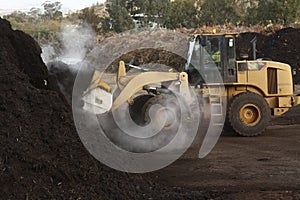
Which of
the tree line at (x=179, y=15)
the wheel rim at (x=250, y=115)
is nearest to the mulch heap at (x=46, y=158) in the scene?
the wheel rim at (x=250, y=115)

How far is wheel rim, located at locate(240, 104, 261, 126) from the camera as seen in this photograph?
37.6ft

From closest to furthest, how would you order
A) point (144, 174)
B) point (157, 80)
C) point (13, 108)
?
point (13, 108) < point (144, 174) < point (157, 80)

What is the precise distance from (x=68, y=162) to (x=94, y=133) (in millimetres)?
1735

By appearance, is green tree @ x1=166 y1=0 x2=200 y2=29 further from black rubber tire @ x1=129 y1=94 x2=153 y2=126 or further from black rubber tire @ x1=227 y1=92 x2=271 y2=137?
black rubber tire @ x1=129 y1=94 x2=153 y2=126

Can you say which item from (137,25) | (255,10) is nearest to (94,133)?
(137,25)

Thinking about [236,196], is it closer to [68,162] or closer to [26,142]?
[68,162]

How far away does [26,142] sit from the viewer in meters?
6.02

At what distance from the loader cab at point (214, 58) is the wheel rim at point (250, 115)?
72 cm

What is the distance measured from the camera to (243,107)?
11391mm

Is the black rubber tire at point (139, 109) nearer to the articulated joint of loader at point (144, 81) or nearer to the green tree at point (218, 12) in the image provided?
the articulated joint of loader at point (144, 81)

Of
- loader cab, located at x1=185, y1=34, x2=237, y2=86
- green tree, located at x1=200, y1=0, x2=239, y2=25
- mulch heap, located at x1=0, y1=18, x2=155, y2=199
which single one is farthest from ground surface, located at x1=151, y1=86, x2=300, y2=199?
green tree, located at x1=200, y1=0, x2=239, y2=25

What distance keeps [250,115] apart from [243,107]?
0.95 feet

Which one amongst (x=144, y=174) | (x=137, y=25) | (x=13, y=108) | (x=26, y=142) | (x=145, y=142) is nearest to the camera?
(x=26, y=142)

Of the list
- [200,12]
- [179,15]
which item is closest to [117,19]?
[179,15]
